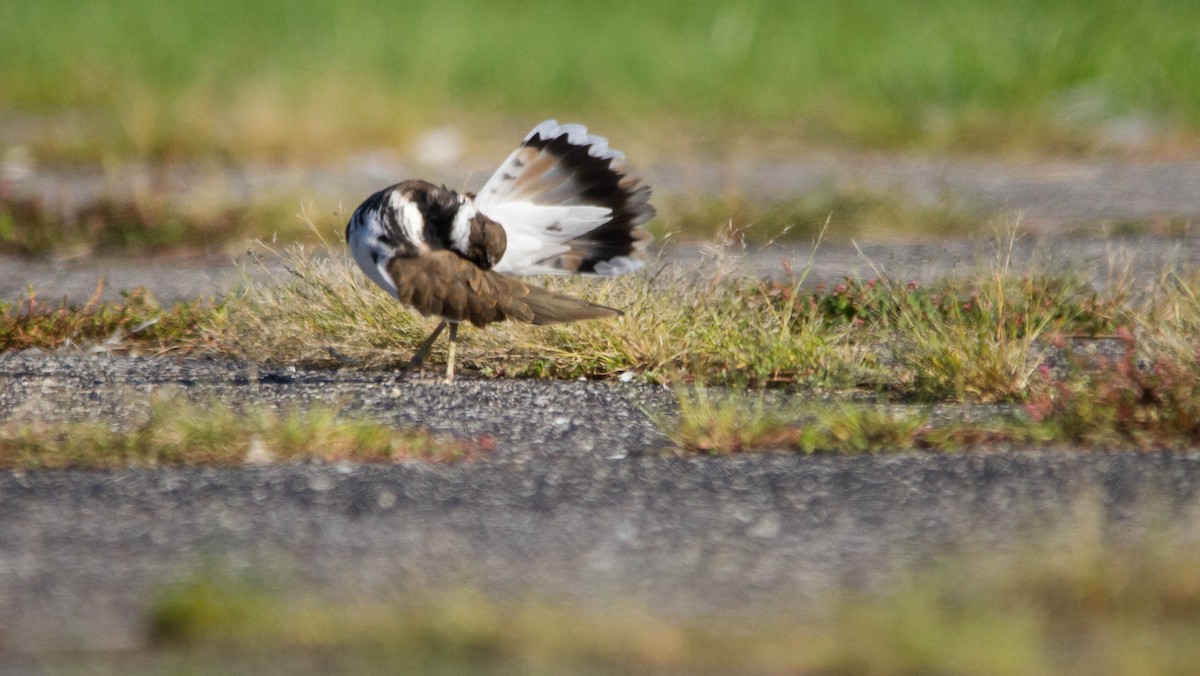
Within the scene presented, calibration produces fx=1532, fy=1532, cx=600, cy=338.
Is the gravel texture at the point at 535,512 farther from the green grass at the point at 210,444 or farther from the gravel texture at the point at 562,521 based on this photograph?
the green grass at the point at 210,444

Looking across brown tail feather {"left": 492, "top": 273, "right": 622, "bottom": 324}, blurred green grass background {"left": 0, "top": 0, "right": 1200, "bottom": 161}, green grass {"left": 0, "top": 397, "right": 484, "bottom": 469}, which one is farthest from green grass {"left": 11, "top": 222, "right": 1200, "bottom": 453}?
blurred green grass background {"left": 0, "top": 0, "right": 1200, "bottom": 161}

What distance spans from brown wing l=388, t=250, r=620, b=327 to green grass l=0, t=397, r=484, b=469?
0.79 metres

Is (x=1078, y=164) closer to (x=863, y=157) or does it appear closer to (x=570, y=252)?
(x=863, y=157)

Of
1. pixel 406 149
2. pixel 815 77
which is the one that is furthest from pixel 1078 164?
pixel 406 149

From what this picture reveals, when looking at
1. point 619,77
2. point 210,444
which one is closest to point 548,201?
point 210,444

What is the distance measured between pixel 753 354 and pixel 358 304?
1.70 metres

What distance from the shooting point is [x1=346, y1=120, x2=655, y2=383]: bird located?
5.52 metres

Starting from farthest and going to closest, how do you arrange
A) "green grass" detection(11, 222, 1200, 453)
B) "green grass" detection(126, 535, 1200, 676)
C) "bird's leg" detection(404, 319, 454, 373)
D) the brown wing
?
"bird's leg" detection(404, 319, 454, 373) → the brown wing → "green grass" detection(11, 222, 1200, 453) → "green grass" detection(126, 535, 1200, 676)

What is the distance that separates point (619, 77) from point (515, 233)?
1082cm

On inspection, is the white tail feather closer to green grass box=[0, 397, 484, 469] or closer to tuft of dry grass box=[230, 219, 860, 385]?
tuft of dry grass box=[230, 219, 860, 385]

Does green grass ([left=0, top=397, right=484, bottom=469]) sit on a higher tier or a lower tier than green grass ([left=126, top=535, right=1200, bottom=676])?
higher

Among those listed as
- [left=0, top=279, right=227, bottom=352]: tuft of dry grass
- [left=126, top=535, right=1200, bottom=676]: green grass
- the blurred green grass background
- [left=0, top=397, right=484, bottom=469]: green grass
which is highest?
the blurred green grass background

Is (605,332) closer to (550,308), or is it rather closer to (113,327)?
(550,308)

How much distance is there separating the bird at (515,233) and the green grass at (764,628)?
7.21 ft
